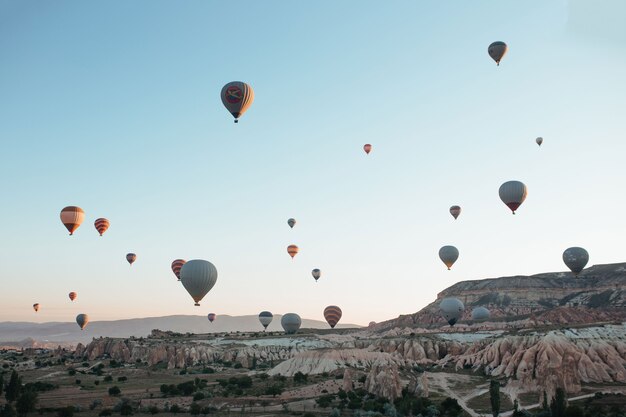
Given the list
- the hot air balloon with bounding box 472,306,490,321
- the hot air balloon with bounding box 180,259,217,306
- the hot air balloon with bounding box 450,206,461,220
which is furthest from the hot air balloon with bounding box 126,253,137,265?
the hot air balloon with bounding box 472,306,490,321

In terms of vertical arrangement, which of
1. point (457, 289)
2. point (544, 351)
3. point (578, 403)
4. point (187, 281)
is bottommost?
point (578, 403)

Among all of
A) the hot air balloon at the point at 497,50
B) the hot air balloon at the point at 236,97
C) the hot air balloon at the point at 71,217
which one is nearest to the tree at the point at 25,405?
the hot air balloon at the point at 236,97

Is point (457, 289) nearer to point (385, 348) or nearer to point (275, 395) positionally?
point (385, 348)

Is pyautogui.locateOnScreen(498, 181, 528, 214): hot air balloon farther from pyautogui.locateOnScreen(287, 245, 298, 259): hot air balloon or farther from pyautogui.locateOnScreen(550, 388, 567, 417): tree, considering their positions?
pyautogui.locateOnScreen(287, 245, 298, 259): hot air balloon

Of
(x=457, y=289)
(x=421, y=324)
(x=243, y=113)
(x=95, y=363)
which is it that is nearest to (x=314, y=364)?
(x=243, y=113)

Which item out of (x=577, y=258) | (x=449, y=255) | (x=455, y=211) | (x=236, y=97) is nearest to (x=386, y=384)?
(x=236, y=97)

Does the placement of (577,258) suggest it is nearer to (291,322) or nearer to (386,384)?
(386,384)
